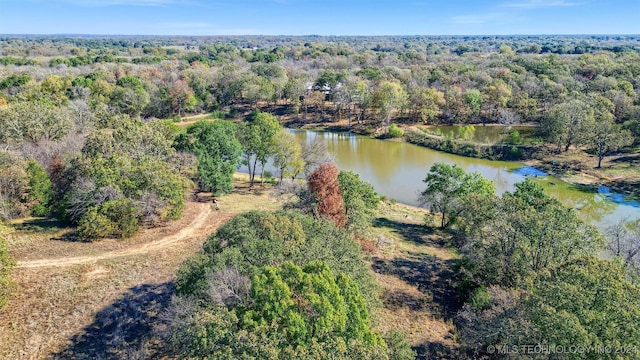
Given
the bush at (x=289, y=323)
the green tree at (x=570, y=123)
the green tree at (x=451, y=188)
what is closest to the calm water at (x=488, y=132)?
the green tree at (x=570, y=123)

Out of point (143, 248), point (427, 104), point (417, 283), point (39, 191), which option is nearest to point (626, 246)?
point (417, 283)

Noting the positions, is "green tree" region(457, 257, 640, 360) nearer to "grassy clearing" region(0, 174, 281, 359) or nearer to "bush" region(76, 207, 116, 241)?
"grassy clearing" region(0, 174, 281, 359)

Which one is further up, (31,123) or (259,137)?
(31,123)

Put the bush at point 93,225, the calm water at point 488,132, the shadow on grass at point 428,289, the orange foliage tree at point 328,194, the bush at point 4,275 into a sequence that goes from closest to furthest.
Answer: the shadow on grass at point 428,289 → the bush at point 4,275 → the orange foliage tree at point 328,194 → the bush at point 93,225 → the calm water at point 488,132

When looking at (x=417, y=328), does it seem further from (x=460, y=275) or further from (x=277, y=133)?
(x=277, y=133)

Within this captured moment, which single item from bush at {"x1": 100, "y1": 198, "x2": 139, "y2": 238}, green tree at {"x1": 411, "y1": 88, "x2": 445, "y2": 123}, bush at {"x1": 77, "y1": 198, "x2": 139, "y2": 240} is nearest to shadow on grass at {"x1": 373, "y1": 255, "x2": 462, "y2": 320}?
bush at {"x1": 100, "y1": 198, "x2": 139, "y2": 238}

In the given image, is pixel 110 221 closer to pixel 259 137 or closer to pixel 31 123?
pixel 259 137

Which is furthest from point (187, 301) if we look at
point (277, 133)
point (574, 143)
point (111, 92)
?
point (111, 92)

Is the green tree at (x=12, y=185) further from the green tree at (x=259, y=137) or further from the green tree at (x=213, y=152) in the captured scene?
the green tree at (x=259, y=137)
